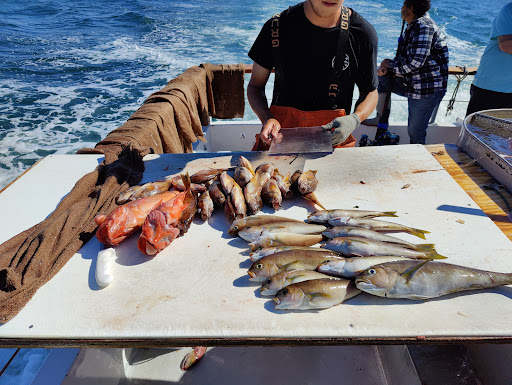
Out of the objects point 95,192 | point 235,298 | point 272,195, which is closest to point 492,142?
point 272,195

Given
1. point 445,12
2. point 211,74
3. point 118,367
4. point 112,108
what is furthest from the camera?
point 445,12

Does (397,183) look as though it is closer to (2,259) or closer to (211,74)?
(2,259)

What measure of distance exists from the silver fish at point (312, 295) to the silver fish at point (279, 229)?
1.50 feet

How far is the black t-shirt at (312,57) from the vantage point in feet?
9.20

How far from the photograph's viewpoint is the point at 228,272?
5.96 ft

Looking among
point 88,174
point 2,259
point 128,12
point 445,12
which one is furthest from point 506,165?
point 445,12

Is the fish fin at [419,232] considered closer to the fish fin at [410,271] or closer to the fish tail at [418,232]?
the fish tail at [418,232]

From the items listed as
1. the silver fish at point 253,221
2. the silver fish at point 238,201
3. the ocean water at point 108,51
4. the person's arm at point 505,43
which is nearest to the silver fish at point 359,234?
→ the silver fish at point 253,221

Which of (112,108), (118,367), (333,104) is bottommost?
(112,108)

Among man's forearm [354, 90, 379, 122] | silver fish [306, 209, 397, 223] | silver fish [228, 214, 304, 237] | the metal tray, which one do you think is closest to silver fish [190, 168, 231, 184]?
silver fish [228, 214, 304, 237]

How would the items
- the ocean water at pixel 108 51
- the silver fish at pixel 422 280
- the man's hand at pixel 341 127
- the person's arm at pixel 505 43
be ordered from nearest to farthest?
the silver fish at pixel 422 280 < the man's hand at pixel 341 127 < the person's arm at pixel 505 43 < the ocean water at pixel 108 51

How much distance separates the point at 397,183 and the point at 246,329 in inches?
64.4

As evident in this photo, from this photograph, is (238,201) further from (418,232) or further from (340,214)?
(418,232)

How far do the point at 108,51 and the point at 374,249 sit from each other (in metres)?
14.6
